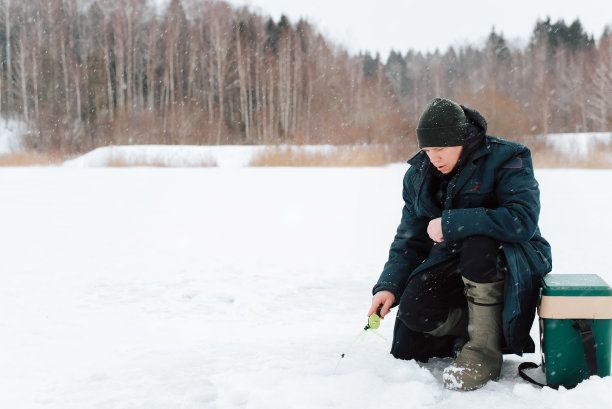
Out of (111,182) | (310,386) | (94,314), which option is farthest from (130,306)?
(111,182)

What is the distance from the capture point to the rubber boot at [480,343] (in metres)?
1.99

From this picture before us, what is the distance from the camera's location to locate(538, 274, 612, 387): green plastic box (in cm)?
190

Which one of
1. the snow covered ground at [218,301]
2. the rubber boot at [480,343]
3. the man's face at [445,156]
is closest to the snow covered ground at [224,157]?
the snow covered ground at [218,301]

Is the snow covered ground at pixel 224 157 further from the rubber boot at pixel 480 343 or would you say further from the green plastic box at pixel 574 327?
the green plastic box at pixel 574 327

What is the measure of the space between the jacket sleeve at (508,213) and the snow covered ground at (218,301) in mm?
505

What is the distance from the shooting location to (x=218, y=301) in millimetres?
3520

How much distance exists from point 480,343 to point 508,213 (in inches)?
18.0

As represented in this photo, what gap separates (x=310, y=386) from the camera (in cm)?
206

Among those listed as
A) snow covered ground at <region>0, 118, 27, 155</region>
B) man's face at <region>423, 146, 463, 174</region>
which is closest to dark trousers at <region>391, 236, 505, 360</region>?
man's face at <region>423, 146, 463, 174</region>

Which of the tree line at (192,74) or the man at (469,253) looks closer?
the man at (469,253)

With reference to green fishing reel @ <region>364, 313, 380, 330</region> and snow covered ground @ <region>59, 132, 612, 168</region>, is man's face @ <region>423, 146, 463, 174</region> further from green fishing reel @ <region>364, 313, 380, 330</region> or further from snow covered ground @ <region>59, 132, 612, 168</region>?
snow covered ground @ <region>59, 132, 612, 168</region>

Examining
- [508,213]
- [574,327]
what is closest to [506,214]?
[508,213]

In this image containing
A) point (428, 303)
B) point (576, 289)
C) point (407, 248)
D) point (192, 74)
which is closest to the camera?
point (576, 289)

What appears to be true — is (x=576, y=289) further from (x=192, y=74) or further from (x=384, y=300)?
(x=192, y=74)
